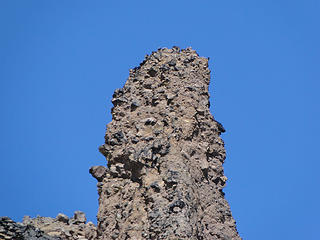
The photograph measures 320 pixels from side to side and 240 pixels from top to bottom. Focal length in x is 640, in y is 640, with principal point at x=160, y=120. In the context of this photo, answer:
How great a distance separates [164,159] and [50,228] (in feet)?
8.21

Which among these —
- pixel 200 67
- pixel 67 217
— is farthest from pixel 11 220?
pixel 200 67

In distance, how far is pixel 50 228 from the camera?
11.0m

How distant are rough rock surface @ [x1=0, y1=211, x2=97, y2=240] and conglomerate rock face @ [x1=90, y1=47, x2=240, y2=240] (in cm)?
81

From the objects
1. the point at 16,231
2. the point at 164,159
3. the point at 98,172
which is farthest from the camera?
the point at 98,172

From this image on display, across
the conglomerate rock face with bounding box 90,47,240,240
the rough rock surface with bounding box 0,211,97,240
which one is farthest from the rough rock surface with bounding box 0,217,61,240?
the conglomerate rock face with bounding box 90,47,240,240

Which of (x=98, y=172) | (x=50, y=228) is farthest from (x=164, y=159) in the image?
(x=50, y=228)

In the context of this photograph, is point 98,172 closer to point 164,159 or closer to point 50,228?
point 50,228

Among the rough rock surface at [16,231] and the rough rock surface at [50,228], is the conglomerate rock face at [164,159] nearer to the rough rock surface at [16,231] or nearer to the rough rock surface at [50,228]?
the rough rock surface at [50,228]

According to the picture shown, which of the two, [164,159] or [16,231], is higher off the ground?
[164,159]

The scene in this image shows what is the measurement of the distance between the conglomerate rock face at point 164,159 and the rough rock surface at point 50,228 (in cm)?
81

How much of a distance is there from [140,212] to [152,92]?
8.93 ft

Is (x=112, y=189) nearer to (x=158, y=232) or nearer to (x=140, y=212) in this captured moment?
(x=140, y=212)

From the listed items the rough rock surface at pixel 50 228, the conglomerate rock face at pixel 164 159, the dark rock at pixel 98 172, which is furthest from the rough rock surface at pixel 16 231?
the dark rock at pixel 98 172

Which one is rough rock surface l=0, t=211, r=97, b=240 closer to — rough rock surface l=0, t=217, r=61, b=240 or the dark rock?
rough rock surface l=0, t=217, r=61, b=240
